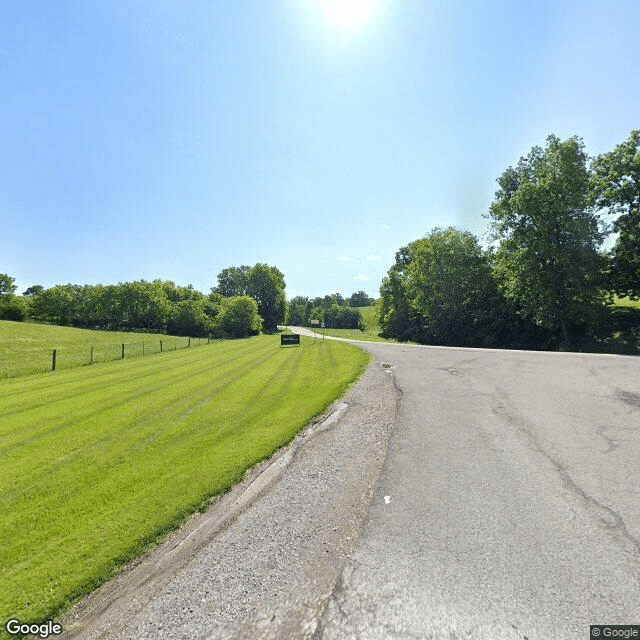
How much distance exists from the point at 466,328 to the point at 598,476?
34749mm

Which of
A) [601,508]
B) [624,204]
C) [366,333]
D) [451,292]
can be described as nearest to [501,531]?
[601,508]

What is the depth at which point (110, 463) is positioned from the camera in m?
5.81

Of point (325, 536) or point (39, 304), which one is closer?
point (325, 536)

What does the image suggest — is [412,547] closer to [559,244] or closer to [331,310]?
[559,244]

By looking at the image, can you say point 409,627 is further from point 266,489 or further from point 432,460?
point 432,460

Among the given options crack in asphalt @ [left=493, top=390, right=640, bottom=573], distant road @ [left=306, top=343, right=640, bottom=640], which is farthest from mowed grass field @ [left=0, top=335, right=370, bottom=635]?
crack in asphalt @ [left=493, top=390, right=640, bottom=573]

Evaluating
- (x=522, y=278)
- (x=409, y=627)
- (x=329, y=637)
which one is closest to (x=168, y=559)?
(x=329, y=637)

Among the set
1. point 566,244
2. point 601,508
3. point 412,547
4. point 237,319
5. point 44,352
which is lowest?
point 44,352

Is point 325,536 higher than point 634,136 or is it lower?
lower

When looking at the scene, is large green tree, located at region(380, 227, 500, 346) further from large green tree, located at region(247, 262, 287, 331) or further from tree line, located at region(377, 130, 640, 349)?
large green tree, located at region(247, 262, 287, 331)

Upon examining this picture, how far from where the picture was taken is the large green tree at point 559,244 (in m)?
25.4

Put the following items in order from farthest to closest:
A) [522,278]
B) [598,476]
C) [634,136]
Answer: [522,278] → [634,136] → [598,476]

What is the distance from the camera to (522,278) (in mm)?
27703

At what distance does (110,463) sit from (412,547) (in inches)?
219
